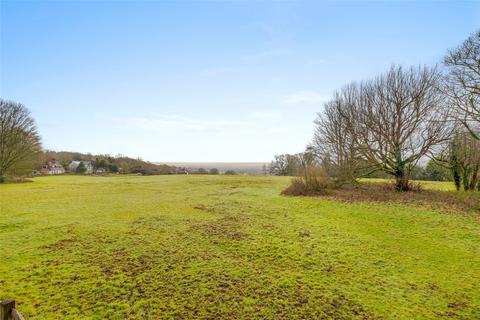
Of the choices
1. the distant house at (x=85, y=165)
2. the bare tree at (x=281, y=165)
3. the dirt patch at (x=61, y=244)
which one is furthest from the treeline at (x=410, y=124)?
the distant house at (x=85, y=165)

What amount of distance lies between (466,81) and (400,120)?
4330mm

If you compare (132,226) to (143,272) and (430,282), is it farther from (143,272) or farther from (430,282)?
(430,282)

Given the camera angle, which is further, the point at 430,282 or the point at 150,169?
the point at 150,169

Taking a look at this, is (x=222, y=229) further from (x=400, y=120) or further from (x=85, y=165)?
(x=85, y=165)

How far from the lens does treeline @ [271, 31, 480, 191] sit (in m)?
16.1

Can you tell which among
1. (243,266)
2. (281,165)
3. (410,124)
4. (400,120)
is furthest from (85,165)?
(410,124)

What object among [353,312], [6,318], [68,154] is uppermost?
[68,154]

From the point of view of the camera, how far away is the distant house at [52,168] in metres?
61.6

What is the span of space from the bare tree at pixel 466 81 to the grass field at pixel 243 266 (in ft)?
29.6

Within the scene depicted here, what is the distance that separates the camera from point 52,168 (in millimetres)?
63969

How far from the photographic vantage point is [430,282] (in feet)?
18.6

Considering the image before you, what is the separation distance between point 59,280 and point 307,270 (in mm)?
6174

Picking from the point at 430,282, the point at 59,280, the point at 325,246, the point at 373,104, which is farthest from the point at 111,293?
the point at 373,104

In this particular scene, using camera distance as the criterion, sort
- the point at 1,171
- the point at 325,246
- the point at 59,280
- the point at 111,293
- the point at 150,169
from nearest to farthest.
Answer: the point at 111,293
the point at 59,280
the point at 325,246
the point at 1,171
the point at 150,169
